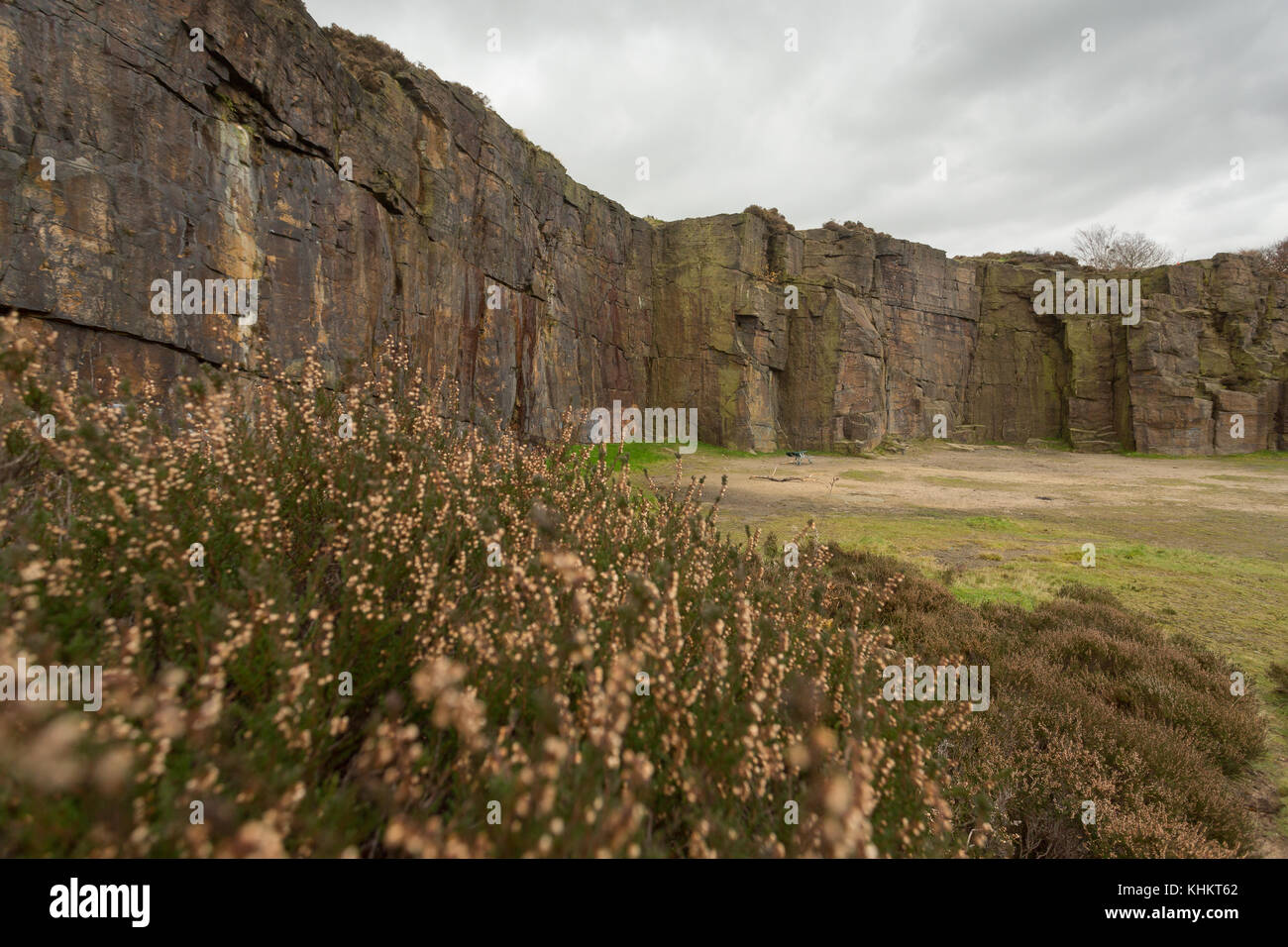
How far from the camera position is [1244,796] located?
3664 mm

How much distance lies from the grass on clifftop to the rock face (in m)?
1.37

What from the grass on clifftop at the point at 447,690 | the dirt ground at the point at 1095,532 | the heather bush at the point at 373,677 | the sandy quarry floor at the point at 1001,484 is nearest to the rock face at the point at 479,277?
the heather bush at the point at 373,677

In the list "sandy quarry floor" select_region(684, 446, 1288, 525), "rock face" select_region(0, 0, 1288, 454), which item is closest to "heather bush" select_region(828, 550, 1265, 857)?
"rock face" select_region(0, 0, 1288, 454)

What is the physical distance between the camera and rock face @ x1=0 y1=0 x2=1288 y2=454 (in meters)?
8.03

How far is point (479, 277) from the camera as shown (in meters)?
18.4

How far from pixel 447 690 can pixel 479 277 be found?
19.2 metres

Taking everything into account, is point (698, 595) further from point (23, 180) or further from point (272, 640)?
point (23, 180)

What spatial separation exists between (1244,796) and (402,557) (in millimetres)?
5807

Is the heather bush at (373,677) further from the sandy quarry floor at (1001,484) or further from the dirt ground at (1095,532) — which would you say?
the sandy quarry floor at (1001,484)

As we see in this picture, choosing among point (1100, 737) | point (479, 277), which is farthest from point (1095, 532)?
point (479, 277)

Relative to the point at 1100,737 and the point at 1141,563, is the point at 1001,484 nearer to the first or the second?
the point at 1141,563

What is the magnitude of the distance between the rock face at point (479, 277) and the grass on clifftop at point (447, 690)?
1373 millimetres

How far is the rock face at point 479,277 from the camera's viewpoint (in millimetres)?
8031
